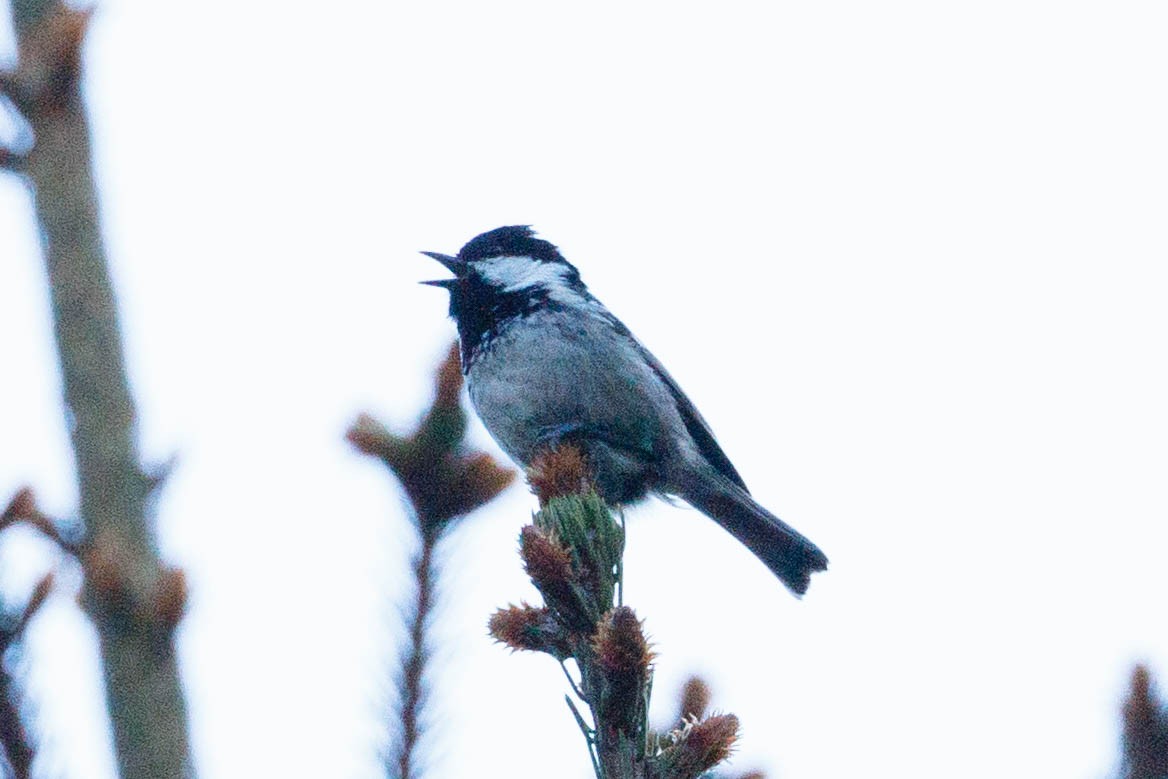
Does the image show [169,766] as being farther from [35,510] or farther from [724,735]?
[724,735]

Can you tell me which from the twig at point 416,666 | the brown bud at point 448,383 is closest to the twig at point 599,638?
the twig at point 416,666

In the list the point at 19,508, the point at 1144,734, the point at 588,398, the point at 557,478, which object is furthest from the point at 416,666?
the point at 588,398

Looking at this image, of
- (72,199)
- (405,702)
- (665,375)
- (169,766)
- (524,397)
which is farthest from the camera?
(665,375)

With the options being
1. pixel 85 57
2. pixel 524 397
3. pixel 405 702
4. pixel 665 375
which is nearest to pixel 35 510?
pixel 405 702

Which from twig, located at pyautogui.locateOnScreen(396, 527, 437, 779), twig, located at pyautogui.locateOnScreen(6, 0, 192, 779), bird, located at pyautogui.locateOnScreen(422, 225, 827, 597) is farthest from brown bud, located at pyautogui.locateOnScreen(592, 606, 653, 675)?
bird, located at pyautogui.locateOnScreen(422, 225, 827, 597)

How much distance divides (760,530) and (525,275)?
1.20m

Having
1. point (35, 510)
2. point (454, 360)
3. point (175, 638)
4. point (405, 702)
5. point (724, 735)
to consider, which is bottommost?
point (724, 735)

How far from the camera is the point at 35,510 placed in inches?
49.5

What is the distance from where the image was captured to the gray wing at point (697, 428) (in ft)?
14.2

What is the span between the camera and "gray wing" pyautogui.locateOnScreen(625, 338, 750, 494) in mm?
4332

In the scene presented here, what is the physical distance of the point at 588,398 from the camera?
3.92 meters

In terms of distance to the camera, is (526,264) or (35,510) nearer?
(35,510)

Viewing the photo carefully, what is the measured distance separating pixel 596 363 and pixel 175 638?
2790 mm

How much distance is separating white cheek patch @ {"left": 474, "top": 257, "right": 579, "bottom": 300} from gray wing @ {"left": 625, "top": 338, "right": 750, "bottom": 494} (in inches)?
12.8
